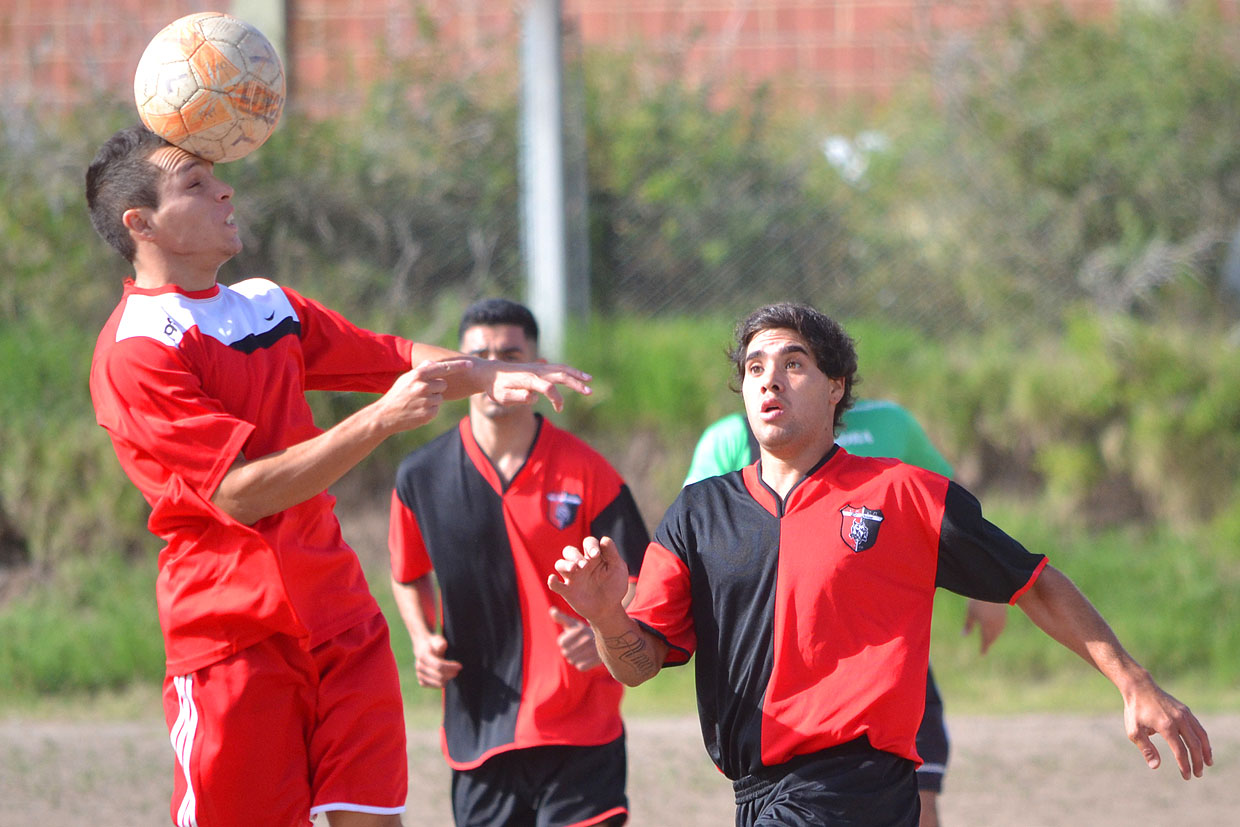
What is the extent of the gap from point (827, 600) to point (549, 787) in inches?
60.6

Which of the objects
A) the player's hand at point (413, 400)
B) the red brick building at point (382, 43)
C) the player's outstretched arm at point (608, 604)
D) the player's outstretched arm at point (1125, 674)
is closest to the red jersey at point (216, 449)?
the player's hand at point (413, 400)

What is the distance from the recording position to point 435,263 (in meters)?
8.68

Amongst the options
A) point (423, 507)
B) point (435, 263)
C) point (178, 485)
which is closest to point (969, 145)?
point (435, 263)

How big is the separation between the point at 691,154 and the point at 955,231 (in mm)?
1773

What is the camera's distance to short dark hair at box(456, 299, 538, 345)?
442 centimetres

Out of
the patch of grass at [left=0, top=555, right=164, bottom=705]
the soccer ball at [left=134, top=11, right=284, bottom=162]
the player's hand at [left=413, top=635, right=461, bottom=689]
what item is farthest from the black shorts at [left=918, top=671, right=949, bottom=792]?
the patch of grass at [left=0, top=555, right=164, bottom=705]

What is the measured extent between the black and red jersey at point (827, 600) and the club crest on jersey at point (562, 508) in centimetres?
116

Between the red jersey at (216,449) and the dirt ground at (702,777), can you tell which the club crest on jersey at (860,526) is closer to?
the red jersey at (216,449)

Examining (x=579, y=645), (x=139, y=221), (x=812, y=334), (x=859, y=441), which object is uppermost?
(x=139, y=221)

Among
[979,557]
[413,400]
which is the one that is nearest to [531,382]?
[413,400]

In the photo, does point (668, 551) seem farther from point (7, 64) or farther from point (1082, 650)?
point (7, 64)

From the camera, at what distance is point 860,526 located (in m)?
3.04

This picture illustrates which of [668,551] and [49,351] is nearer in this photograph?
[668,551]

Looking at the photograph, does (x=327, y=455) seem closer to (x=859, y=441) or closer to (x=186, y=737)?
(x=186, y=737)
